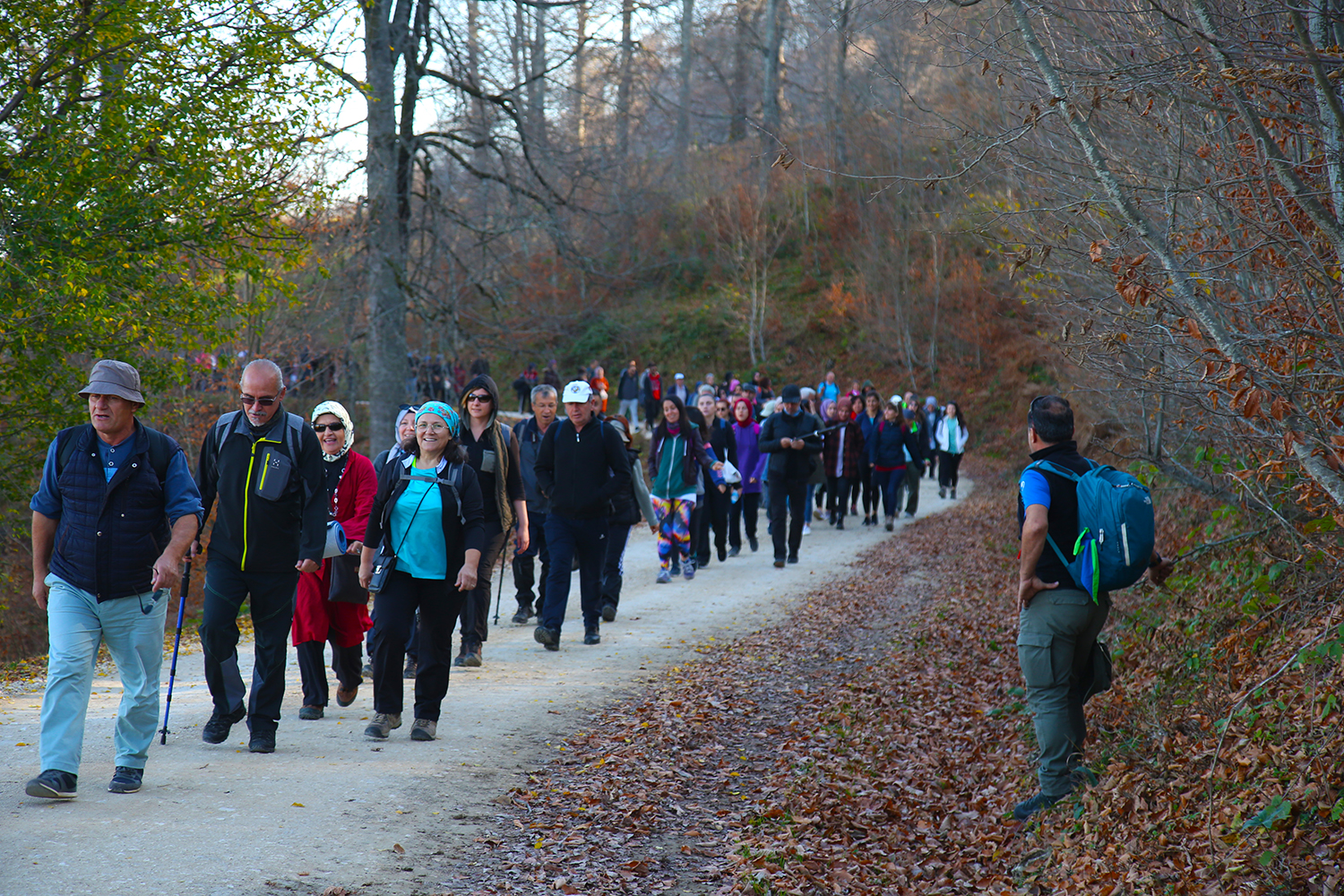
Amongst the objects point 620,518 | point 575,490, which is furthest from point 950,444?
point 575,490

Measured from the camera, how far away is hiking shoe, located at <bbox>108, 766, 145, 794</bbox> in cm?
513

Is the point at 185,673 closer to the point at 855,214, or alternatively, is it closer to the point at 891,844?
the point at 891,844

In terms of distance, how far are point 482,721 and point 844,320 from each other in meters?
36.5

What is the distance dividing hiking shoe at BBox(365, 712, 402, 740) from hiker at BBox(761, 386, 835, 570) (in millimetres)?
8249

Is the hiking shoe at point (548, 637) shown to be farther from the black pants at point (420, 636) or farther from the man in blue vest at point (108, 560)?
the man in blue vest at point (108, 560)

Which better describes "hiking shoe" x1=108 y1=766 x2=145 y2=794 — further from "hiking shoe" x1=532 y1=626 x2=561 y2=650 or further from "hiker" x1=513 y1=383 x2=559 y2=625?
"hiker" x1=513 y1=383 x2=559 y2=625

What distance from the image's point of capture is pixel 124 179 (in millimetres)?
10867

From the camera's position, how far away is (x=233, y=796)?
518 cm

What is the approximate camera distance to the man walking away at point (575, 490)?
9195 millimetres

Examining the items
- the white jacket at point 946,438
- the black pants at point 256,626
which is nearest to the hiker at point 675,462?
the black pants at point 256,626

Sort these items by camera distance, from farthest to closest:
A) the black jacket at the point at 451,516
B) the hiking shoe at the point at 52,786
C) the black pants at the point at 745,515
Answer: the black pants at the point at 745,515 → the black jacket at the point at 451,516 → the hiking shoe at the point at 52,786

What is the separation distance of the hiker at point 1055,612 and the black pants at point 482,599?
437 cm

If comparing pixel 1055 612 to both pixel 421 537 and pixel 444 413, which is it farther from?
pixel 444 413

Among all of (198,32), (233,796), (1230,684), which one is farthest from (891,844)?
(198,32)
